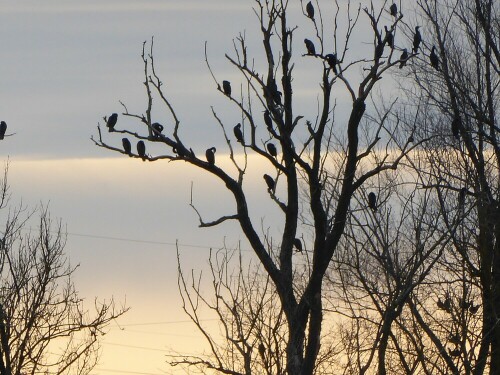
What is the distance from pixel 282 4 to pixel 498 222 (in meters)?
8.03

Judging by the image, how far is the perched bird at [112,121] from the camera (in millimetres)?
11484

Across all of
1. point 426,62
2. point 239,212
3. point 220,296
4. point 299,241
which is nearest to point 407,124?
point 426,62

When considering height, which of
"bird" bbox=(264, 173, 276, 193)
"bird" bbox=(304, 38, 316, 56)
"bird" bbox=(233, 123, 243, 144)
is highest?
"bird" bbox=(304, 38, 316, 56)

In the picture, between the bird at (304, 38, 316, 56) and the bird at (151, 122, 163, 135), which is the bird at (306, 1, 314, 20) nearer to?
the bird at (304, 38, 316, 56)

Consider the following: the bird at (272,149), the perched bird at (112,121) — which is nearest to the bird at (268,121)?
the bird at (272,149)

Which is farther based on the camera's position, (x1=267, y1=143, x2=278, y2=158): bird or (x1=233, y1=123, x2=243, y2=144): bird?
(x1=233, y1=123, x2=243, y2=144): bird

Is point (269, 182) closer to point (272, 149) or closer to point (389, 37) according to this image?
point (272, 149)

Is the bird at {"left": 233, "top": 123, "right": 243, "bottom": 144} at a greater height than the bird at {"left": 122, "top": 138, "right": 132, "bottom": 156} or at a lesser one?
greater

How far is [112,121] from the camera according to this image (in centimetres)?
1187

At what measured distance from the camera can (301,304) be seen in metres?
11.0

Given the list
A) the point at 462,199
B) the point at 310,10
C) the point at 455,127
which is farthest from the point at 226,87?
the point at 455,127

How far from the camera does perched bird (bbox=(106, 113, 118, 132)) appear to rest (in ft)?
37.7

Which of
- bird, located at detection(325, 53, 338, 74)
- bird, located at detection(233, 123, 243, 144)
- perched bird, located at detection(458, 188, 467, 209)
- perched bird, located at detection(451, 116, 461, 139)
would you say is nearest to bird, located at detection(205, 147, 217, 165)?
bird, located at detection(233, 123, 243, 144)

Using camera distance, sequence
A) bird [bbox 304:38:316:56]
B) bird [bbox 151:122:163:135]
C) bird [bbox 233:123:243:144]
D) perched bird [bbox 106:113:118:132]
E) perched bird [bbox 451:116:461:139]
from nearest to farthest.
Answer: bird [bbox 151:122:163:135] → perched bird [bbox 106:113:118:132] → bird [bbox 233:123:243:144] → bird [bbox 304:38:316:56] → perched bird [bbox 451:116:461:139]
